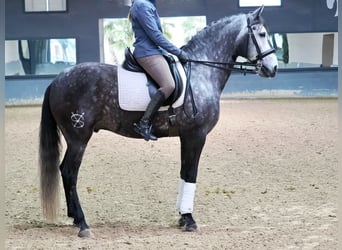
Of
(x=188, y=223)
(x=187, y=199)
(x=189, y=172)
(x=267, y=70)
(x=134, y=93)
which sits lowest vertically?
(x=188, y=223)

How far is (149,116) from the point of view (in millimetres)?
3010

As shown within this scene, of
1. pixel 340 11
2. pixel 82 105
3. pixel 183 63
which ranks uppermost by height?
pixel 340 11

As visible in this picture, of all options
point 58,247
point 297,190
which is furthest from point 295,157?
point 58,247

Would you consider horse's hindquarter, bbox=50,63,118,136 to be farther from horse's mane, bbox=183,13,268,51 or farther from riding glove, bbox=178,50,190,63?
horse's mane, bbox=183,13,268,51

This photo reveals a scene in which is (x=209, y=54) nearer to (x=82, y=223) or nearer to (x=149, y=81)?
(x=149, y=81)

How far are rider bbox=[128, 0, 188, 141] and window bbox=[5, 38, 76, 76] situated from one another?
8.26 m

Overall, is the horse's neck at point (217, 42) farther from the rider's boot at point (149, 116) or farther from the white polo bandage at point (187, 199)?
the white polo bandage at point (187, 199)

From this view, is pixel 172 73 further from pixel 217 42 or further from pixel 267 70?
pixel 267 70

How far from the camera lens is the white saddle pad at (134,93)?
10.0ft

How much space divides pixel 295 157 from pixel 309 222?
7.86 feet

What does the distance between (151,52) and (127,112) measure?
36cm

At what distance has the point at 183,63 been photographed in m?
3.18

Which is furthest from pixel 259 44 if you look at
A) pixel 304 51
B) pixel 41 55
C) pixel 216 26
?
pixel 41 55

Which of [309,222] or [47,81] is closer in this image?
[309,222]
